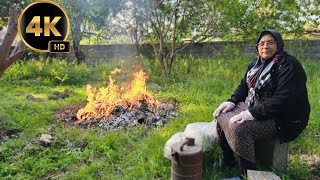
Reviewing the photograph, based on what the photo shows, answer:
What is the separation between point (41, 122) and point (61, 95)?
2441 mm

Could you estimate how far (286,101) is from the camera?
8.38ft

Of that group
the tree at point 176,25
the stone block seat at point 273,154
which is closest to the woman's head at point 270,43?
the stone block seat at point 273,154

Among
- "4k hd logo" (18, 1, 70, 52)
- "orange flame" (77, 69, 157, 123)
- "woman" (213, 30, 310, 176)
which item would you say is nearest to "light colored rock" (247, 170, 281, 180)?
"woman" (213, 30, 310, 176)

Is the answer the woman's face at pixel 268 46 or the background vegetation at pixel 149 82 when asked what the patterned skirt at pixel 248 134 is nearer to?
the background vegetation at pixel 149 82

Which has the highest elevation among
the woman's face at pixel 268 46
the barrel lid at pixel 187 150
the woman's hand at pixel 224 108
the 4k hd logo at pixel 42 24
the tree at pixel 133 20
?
the tree at pixel 133 20

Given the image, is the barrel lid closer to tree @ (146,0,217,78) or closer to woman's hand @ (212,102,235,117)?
woman's hand @ (212,102,235,117)

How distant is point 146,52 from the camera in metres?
10.5

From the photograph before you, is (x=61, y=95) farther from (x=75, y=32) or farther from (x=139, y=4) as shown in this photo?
(x=139, y=4)

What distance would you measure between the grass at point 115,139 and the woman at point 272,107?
0.46 metres

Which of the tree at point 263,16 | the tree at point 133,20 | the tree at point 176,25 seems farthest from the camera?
the tree at point 133,20

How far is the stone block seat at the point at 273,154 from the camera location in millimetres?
2850

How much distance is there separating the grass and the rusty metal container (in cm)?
58

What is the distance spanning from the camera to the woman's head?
275 centimetres

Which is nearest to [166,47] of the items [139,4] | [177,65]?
[177,65]
